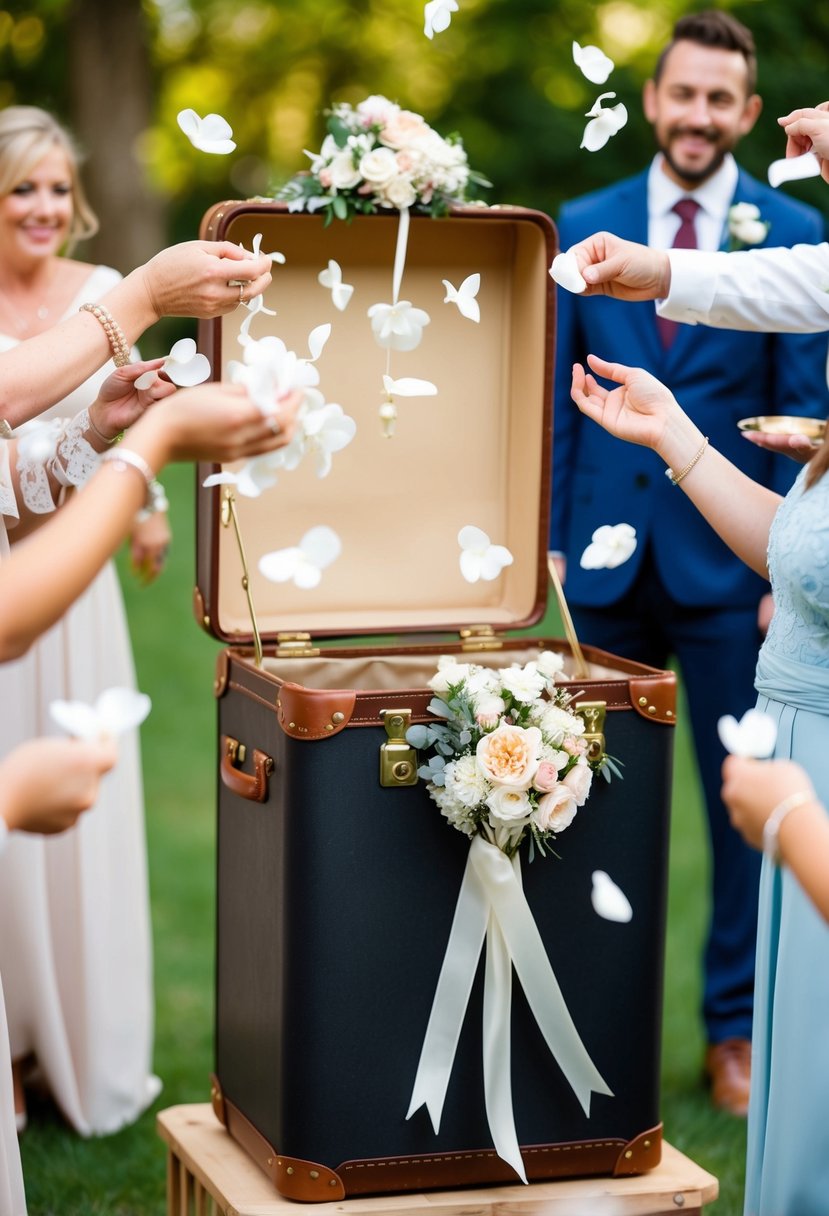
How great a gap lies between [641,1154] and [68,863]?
1480 mm

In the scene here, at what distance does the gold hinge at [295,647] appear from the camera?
2.55 meters

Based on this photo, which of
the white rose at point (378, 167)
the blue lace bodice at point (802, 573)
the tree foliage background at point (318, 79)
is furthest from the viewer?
the tree foliage background at point (318, 79)

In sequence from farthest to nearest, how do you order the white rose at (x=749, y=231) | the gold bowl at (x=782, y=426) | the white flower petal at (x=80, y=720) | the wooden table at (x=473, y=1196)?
the white rose at (x=749, y=231) → the gold bowl at (x=782, y=426) → the wooden table at (x=473, y=1196) → the white flower petal at (x=80, y=720)

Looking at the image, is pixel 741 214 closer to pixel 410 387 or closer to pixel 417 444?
pixel 417 444

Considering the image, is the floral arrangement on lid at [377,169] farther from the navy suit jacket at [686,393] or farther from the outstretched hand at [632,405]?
the navy suit jacket at [686,393]

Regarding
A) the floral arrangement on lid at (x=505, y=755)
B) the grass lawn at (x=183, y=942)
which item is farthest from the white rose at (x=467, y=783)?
the grass lawn at (x=183, y=942)

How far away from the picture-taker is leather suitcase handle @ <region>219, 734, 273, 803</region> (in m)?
2.24

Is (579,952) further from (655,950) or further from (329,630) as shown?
(329,630)

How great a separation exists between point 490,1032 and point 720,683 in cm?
133

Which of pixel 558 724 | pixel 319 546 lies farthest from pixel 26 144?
pixel 558 724

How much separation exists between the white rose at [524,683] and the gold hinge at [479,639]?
0.46m

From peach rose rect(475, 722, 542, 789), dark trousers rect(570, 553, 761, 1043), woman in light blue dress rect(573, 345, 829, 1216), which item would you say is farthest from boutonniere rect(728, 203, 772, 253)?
peach rose rect(475, 722, 542, 789)

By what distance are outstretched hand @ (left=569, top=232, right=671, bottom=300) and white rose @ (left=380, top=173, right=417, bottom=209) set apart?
35cm

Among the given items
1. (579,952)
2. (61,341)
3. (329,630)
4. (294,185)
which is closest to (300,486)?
(329,630)
